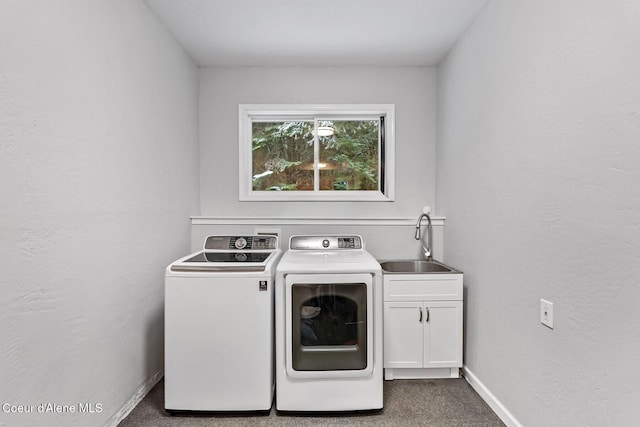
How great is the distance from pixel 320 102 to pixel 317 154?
0.46 m

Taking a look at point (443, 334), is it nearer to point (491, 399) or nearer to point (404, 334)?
point (404, 334)

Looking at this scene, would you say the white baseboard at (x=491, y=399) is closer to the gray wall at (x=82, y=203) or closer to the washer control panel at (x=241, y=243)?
the washer control panel at (x=241, y=243)

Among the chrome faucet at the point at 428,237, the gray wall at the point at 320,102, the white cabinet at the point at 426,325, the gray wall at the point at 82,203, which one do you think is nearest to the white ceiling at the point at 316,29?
the gray wall at the point at 320,102

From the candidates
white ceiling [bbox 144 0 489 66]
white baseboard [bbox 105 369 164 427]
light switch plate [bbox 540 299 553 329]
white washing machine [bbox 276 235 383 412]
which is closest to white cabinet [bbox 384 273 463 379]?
white washing machine [bbox 276 235 383 412]

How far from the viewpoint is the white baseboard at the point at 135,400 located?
6.06 ft

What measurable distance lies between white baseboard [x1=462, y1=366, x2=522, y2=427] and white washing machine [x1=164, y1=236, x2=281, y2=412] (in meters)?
1.28

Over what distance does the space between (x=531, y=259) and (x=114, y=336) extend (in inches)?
84.0

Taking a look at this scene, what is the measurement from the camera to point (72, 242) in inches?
59.8

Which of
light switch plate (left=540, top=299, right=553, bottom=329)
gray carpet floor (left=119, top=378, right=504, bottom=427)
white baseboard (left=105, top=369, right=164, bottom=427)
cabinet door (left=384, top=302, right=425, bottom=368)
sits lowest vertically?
gray carpet floor (left=119, top=378, right=504, bottom=427)

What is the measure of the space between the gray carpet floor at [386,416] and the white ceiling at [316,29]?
2.42m

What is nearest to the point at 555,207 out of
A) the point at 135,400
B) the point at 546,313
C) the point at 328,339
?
the point at 546,313

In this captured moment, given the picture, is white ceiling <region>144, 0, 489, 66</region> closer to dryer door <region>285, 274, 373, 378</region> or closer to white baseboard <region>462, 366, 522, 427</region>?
dryer door <region>285, 274, 373, 378</region>

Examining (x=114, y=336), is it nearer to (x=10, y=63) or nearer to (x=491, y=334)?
(x=10, y=63)

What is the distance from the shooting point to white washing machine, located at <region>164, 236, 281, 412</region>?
→ 193cm
